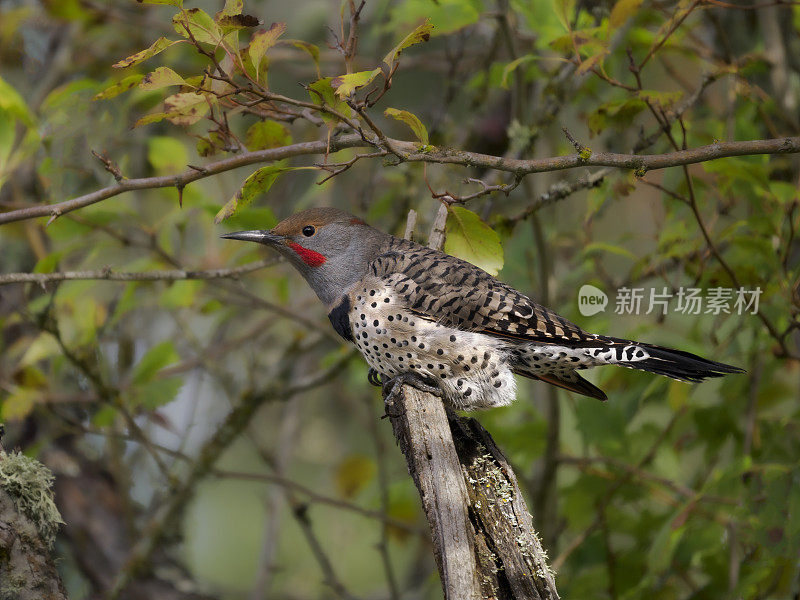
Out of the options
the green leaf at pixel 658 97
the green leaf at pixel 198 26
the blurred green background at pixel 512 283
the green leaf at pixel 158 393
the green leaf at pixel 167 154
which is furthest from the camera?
the green leaf at pixel 167 154

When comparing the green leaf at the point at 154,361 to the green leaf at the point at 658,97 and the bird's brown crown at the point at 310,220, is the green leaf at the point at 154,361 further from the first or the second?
the green leaf at the point at 658,97

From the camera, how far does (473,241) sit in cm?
277

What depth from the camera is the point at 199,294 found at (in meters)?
4.73

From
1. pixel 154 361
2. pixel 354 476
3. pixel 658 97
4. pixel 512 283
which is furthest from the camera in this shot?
pixel 354 476

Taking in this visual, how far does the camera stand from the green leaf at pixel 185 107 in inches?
95.2

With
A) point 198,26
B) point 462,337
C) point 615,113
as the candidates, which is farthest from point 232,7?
point 615,113

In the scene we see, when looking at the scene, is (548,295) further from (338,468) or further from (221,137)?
(338,468)

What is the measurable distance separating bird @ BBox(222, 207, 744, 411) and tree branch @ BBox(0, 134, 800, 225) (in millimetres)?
451

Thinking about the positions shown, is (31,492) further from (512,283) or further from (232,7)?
(512,283)

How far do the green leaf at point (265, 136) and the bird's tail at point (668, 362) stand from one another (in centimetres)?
141

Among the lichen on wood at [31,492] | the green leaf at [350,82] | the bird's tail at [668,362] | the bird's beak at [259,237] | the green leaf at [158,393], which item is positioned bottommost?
the lichen on wood at [31,492]

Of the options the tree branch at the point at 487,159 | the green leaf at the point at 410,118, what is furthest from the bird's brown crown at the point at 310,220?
the green leaf at the point at 410,118

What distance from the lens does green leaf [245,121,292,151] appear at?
286cm

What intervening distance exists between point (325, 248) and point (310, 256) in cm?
6
